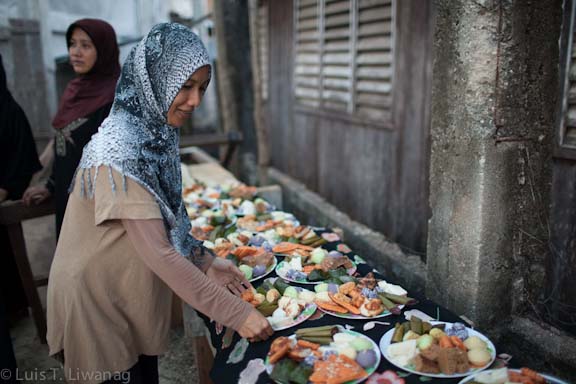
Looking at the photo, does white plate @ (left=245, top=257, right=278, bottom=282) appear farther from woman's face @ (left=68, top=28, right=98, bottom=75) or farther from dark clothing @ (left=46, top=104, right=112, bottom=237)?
woman's face @ (left=68, top=28, right=98, bottom=75)

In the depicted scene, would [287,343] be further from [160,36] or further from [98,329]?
[160,36]

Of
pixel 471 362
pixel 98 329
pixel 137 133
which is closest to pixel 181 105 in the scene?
pixel 137 133

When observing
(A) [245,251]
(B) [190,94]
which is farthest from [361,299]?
(B) [190,94]

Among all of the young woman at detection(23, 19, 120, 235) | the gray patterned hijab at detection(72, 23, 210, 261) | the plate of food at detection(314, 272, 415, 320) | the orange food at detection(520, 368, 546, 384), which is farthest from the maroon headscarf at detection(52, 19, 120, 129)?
the orange food at detection(520, 368, 546, 384)

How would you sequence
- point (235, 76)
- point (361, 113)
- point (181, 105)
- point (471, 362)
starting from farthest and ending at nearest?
point (235, 76), point (361, 113), point (181, 105), point (471, 362)

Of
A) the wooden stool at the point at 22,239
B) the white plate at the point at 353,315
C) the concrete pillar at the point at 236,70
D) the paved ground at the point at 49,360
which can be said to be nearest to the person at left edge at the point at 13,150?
the wooden stool at the point at 22,239

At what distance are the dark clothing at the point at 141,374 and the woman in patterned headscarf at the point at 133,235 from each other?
0.08 feet

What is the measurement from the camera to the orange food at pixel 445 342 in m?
1.72

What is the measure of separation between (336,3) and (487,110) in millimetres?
3557

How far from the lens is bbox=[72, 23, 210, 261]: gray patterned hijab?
1.66m

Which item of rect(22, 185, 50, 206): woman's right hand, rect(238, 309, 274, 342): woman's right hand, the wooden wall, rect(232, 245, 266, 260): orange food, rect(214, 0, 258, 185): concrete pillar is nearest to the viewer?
rect(238, 309, 274, 342): woman's right hand

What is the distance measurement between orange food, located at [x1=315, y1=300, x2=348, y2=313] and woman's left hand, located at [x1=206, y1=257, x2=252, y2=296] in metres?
0.34

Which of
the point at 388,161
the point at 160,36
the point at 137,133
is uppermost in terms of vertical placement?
the point at 160,36

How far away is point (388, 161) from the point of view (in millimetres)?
4680
